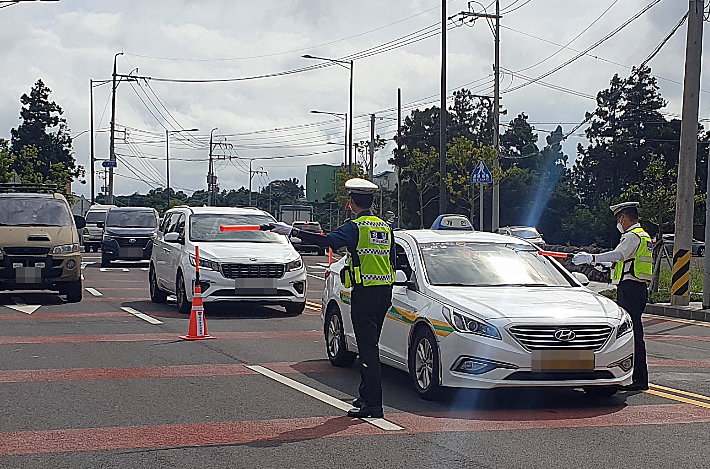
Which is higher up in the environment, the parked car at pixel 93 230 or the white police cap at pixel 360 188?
the white police cap at pixel 360 188

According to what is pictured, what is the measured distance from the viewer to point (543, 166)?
83.3m

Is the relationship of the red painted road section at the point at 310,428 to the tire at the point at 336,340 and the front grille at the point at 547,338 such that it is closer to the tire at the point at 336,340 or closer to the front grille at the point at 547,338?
the front grille at the point at 547,338

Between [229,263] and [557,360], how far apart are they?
848cm

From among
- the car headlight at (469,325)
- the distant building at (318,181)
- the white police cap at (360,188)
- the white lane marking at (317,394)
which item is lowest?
the white lane marking at (317,394)

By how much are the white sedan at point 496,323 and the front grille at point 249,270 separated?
596 centimetres

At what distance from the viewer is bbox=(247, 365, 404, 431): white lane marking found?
7.45 metres

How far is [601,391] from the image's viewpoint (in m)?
8.57

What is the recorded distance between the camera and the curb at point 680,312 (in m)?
18.2

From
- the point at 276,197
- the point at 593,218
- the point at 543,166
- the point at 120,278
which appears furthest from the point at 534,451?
the point at 276,197

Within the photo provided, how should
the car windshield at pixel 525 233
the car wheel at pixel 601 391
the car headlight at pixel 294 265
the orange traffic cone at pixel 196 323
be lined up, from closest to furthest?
the car wheel at pixel 601 391, the orange traffic cone at pixel 196 323, the car headlight at pixel 294 265, the car windshield at pixel 525 233

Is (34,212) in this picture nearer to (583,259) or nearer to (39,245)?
(39,245)

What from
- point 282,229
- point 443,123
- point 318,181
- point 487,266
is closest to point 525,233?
point 443,123

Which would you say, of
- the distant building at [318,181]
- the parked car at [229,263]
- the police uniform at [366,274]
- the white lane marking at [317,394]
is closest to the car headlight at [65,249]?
the parked car at [229,263]

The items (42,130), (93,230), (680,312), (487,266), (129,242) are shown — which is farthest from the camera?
(42,130)
